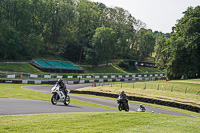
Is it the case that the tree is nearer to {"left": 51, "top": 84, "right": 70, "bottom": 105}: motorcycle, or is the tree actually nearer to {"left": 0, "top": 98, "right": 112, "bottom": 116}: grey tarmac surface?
{"left": 51, "top": 84, "right": 70, "bottom": 105}: motorcycle

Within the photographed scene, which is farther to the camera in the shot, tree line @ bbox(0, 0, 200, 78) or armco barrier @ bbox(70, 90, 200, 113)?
tree line @ bbox(0, 0, 200, 78)

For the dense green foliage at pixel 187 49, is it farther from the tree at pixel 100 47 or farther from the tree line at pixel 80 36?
the tree at pixel 100 47

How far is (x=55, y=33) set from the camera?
3474 inches

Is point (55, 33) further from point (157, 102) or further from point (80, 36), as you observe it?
point (157, 102)

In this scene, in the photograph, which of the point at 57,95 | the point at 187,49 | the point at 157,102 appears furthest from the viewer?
the point at 187,49

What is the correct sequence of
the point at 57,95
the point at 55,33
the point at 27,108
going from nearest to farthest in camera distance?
1. the point at 27,108
2. the point at 57,95
3. the point at 55,33

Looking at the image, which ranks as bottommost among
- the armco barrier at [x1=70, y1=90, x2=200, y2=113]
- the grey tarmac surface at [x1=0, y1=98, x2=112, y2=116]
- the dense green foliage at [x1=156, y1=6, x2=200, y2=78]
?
the armco barrier at [x1=70, y1=90, x2=200, y2=113]

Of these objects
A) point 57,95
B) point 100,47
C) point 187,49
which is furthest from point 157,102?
point 100,47

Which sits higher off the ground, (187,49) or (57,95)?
(187,49)

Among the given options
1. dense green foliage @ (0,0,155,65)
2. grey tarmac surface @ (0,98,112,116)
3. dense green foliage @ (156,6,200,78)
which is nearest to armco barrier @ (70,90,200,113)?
grey tarmac surface @ (0,98,112,116)

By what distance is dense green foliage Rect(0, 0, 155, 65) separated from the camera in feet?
216

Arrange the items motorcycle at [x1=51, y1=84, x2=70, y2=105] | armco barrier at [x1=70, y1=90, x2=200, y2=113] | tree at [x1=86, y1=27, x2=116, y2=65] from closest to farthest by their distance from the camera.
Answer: motorcycle at [x1=51, y1=84, x2=70, y2=105] < armco barrier at [x1=70, y1=90, x2=200, y2=113] < tree at [x1=86, y1=27, x2=116, y2=65]

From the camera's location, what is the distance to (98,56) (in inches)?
3282

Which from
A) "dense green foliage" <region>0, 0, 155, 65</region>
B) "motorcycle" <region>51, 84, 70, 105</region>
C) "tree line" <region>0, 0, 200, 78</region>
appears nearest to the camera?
"motorcycle" <region>51, 84, 70, 105</region>
